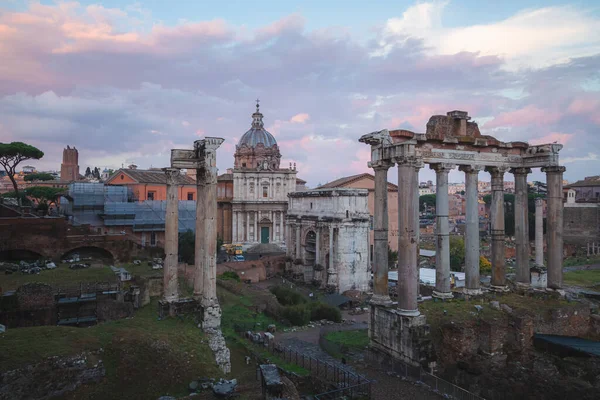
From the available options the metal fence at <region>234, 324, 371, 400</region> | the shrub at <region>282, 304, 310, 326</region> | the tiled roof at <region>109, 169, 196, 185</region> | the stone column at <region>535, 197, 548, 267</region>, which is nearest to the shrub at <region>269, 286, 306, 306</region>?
the shrub at <region>282, 304, 310, 326</region>

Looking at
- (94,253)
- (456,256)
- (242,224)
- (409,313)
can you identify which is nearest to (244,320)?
(409,313)

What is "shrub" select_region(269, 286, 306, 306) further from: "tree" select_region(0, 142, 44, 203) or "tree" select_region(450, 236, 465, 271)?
"tree" select_region(0, 142, 44, 203)

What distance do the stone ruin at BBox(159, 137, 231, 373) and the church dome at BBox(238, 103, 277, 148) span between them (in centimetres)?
3702

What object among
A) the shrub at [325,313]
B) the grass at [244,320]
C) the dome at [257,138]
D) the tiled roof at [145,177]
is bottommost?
the shrub at [325,313]

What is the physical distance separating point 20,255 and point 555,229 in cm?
3239

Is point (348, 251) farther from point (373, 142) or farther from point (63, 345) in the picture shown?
point (63, 345)

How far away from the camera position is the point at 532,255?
52156mm

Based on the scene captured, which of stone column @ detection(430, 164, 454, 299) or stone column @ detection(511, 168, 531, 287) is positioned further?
stone column @ detection(511, 168, 531, 287)

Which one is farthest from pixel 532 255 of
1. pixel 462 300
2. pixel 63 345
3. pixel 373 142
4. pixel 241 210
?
pixel 63 345

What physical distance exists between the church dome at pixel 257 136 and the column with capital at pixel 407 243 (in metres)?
39.4

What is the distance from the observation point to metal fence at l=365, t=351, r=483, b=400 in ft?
38.8

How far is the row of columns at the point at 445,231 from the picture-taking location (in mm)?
14258

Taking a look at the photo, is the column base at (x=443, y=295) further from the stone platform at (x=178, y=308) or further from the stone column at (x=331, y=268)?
the stone column at (x=331, y=268)

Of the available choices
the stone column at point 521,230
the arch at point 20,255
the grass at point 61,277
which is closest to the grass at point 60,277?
the grass at point 61,277
